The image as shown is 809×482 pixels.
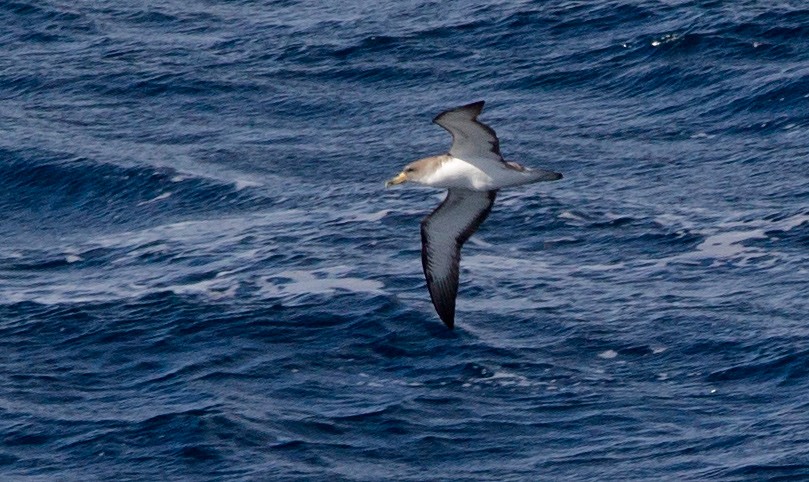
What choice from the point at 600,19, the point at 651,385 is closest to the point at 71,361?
the point at 651,385

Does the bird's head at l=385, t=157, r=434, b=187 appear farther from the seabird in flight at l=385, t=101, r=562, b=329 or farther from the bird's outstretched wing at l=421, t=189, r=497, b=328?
the bird's outstretched wing at l=421, t=189, r=497, b=328

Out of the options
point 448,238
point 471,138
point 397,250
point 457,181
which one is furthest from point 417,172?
point 397,250

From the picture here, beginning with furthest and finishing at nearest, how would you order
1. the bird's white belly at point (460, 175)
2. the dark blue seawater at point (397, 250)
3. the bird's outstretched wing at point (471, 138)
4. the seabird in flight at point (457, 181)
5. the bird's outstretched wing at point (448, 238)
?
the bird's outstretched wing at point (448, 238), the dark blue seawater at point (397, 250), the bird's white belly at point (460, 175), the seabird in flight at point (457, 181), the bird's outstretched wing at point (471, 138)

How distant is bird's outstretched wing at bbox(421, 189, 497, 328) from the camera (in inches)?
869

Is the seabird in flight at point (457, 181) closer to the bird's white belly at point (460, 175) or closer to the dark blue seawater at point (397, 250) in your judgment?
the bird's white belly at point (460, 175)

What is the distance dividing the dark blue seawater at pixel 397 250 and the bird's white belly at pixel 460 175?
3.19 m

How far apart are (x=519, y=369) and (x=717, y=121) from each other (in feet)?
31.0

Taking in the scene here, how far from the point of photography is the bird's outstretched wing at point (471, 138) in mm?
19344

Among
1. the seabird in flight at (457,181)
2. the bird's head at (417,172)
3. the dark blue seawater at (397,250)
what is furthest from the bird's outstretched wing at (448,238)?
the dark blue seawater at (397,250)

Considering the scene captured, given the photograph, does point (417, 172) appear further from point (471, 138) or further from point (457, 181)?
point (471, 138)

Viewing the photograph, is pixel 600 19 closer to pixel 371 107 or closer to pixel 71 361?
pixel 371 107

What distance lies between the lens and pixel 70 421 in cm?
2248

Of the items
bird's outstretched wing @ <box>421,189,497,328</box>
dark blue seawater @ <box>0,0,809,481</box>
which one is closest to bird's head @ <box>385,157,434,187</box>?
bird's outstretched wing @ <box>421,189,497,328</box>

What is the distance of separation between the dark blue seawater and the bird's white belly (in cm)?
319
